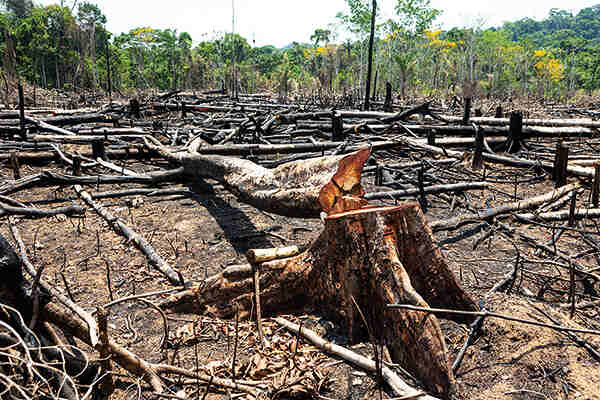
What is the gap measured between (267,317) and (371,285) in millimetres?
934

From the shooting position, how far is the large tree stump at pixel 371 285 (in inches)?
80.9

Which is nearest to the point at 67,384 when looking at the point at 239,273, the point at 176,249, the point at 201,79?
the point at 239,273

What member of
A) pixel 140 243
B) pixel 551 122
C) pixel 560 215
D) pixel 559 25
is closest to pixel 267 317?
pixel 140 243

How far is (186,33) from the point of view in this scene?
4466 inches

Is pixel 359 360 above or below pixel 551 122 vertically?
below

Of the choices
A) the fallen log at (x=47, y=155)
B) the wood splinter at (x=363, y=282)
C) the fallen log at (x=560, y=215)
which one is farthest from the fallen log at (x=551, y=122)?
the fallen log at (x=47, y=155)

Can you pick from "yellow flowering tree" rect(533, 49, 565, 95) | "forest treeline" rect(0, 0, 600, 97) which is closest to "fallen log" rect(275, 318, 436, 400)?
"forest treeline" rect(0, 0, 600, 97)

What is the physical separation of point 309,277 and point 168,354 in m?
1.11

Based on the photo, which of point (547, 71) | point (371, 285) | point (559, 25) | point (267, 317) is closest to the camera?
point (371, 285)

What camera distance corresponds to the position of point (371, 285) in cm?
235

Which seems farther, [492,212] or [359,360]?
[492,212]

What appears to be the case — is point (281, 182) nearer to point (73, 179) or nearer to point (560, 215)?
point (560, 215)

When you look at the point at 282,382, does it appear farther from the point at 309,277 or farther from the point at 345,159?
the point at 345,159

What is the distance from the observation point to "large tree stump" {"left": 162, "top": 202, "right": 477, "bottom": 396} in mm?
2055
